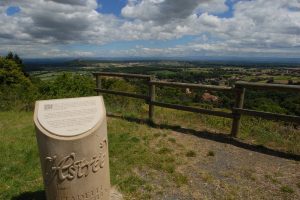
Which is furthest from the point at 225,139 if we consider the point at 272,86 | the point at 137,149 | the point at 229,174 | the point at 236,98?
the point at 137,149

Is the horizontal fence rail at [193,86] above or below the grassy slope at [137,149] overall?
above

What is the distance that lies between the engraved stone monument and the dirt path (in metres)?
1.38

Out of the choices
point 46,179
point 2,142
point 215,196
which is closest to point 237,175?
point 215,196

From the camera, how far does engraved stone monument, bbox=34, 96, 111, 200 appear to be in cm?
316

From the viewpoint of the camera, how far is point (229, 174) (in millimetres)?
5117

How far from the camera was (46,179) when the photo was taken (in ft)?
11.0

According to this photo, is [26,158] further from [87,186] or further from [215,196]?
[215,196]

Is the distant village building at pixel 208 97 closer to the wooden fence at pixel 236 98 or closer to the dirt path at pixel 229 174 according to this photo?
the wooden fence at pixel 236 98

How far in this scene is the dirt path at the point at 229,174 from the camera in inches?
177

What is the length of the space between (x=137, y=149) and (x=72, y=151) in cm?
312

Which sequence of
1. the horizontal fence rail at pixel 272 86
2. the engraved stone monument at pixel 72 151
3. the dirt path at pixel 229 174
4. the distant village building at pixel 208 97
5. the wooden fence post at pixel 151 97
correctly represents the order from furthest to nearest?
the distant village building at pixel 208 97 → the wooden fence post at pixel 151 97 → the horizontal fence rail at pixel 272 86 → the dirt path at pixel 229 174 → the engraved stone monument at pixel 72 151

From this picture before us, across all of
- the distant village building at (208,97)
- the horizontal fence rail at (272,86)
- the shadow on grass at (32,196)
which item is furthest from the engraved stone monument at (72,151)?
the distant village building at (208,97)

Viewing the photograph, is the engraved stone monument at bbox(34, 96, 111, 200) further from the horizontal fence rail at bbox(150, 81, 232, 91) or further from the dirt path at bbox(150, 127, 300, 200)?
the horizontal fence rail at bbox(150, 81, 232, 91)

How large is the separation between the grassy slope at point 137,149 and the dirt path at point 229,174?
15 centimetres
